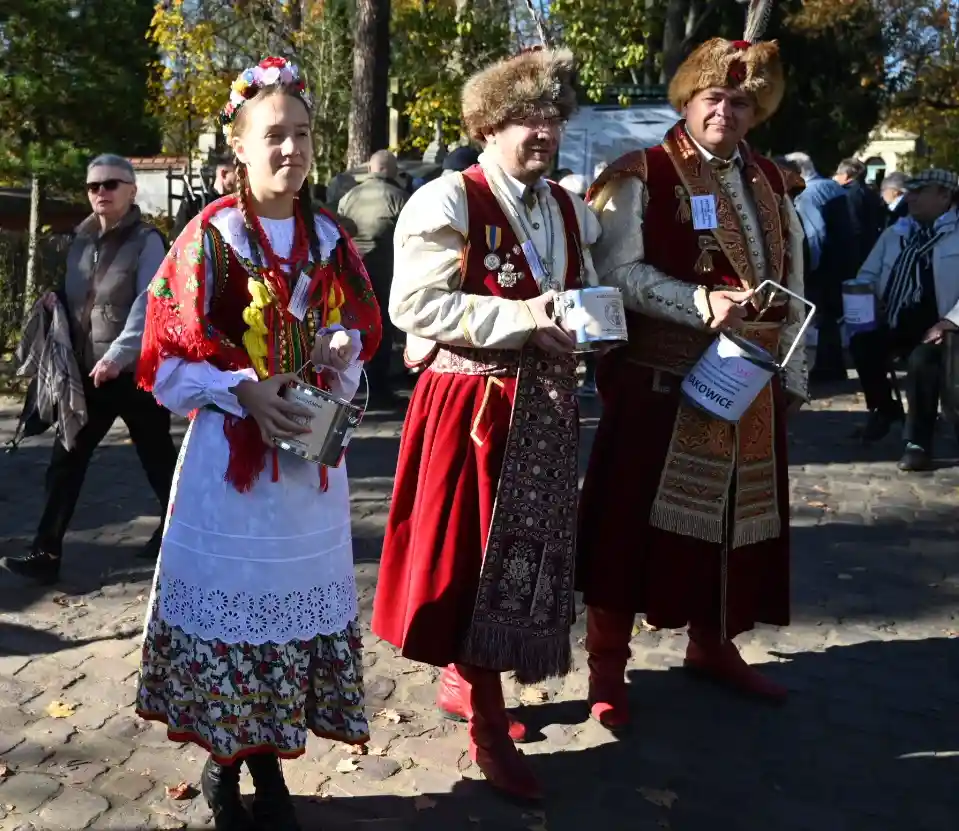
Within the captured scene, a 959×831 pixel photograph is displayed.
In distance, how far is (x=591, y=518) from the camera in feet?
13.3

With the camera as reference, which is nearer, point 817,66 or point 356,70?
point 356,70

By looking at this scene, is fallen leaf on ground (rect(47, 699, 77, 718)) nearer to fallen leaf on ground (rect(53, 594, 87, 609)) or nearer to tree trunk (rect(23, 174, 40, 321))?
fallen leaf on ground (rect(53, 594, 87, 609))

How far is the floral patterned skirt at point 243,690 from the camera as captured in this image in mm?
2943

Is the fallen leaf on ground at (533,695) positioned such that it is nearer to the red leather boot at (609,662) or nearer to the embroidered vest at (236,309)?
the red leather boot at (609,662)

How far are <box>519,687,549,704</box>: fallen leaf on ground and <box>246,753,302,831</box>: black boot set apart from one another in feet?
3.92

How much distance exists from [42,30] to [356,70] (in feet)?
10.9

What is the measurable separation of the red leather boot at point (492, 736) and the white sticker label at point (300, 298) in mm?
1206

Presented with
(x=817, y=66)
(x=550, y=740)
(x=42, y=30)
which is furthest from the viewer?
(x=817, y=66)

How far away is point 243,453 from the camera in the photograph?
291 cm

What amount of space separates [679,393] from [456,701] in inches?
49.2

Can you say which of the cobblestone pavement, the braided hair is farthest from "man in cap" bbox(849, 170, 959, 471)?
the braided hair

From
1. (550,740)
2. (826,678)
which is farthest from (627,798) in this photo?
(826,678)

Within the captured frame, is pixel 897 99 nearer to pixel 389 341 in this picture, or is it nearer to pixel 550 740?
pixel 389 341

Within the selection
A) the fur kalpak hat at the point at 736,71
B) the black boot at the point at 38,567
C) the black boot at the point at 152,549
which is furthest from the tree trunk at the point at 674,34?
the fur kalpak hat at the point at 736,71
